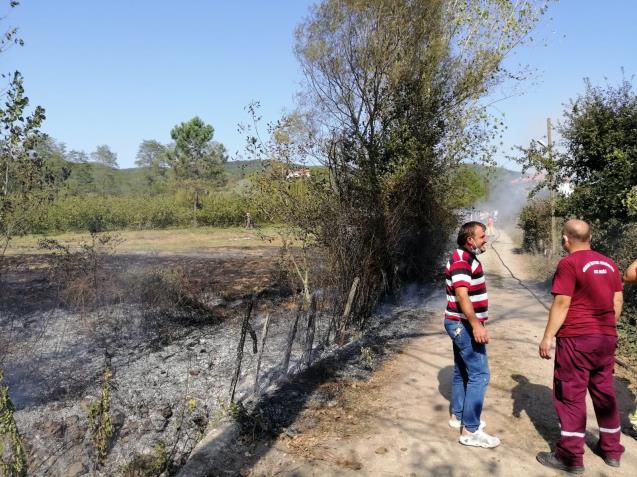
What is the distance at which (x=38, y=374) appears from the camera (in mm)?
6617

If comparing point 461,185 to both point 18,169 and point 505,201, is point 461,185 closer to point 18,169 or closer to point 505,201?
point 18,169

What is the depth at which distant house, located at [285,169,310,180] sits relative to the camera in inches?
358

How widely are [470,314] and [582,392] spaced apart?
0.94 meters

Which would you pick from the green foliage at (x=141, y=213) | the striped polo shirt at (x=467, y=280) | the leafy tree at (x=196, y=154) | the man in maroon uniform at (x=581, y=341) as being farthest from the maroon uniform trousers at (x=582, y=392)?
the leafy tree at (x=196, y=154)

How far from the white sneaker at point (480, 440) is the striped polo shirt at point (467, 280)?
929 mm

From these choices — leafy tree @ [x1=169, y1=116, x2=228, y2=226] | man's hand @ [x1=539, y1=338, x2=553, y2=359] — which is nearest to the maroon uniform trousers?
man's hand @ [x1=539, y1=338, x2=553, y2=359]

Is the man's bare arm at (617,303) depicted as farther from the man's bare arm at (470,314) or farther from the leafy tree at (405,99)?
the leafy tree at (405,99)

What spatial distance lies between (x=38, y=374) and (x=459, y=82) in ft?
34.5

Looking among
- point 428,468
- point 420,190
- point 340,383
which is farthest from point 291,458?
point 420,190

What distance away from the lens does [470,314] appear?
12.6 ft

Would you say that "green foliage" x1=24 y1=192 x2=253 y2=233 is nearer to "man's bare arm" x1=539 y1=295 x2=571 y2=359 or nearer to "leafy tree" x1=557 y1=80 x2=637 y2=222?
"leafy tree" x1=557 y1=80 x2=637 y2=222

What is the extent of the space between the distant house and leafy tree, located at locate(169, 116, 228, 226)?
40.5 m

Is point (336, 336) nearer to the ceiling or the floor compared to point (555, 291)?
nearer to the floor

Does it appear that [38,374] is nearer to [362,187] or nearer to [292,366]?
[292,366]
